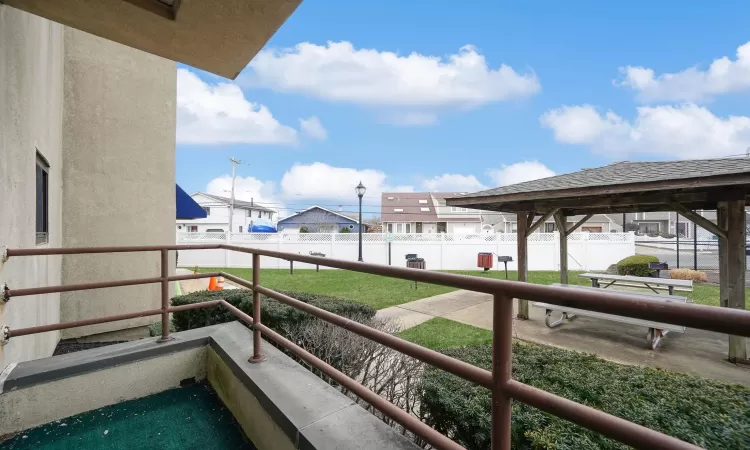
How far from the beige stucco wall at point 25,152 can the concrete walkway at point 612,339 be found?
4802 millimetres

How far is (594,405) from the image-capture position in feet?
6.29

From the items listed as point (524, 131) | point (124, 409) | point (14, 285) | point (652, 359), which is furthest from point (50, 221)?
point (524, 131)

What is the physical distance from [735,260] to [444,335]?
13.8ft

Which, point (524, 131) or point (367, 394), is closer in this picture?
→ point (367, 394)

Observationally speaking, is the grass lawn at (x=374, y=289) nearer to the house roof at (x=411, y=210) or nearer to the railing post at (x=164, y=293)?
the railing post at (x=164, y=293)

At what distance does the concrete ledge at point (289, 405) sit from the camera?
61.1 inches

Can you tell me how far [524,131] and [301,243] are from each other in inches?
1102

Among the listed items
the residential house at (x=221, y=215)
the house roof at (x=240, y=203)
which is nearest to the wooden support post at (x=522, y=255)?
the residential house at (x=221, y=215)

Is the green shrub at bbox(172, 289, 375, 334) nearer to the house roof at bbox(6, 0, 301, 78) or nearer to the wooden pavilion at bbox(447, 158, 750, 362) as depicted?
the house roof at bbox(6, 0, 301, 78)

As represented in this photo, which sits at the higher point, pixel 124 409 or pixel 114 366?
pixel 114 366

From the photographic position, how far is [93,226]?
191 inches

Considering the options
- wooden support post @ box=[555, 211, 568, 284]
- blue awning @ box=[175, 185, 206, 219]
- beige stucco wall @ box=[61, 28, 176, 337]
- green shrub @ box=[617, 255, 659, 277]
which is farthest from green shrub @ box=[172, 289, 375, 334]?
green shrub @ box=[617, 255, 659, 277]

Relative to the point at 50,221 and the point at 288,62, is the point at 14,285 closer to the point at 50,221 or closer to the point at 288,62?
the point at 50,221

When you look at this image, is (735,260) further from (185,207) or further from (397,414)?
(185,207)
